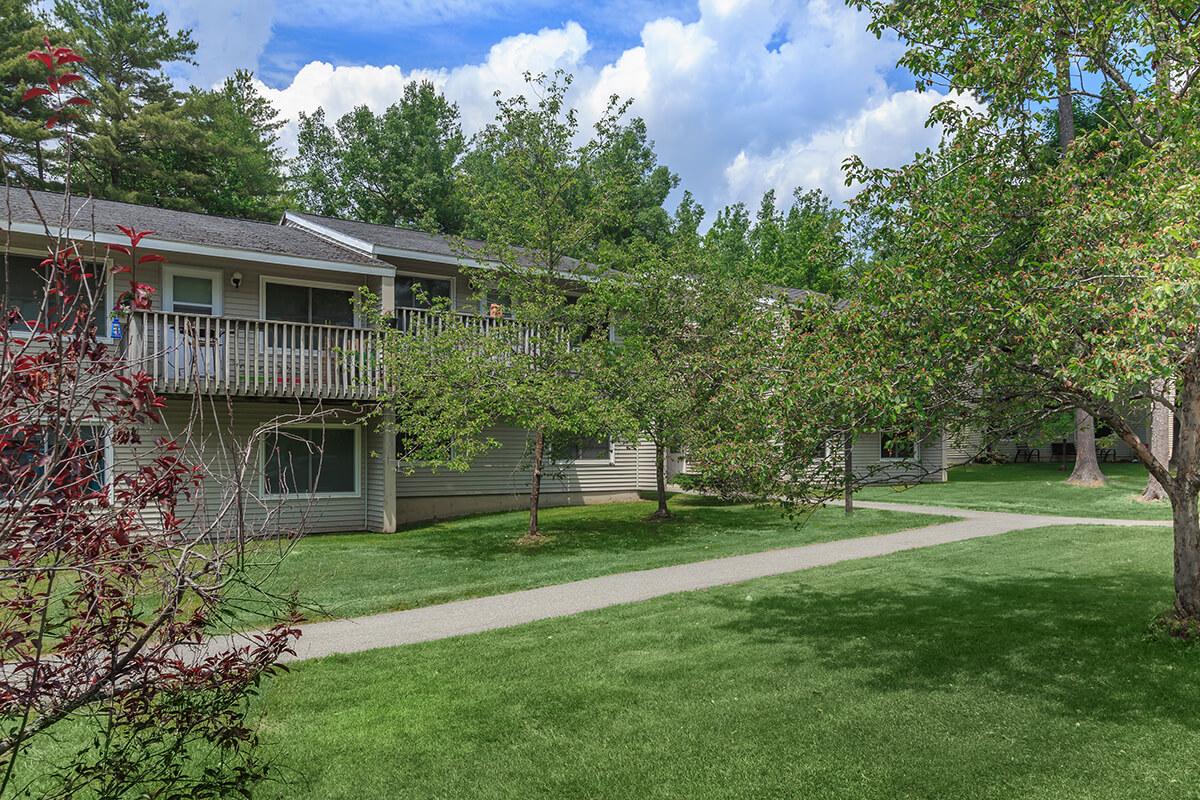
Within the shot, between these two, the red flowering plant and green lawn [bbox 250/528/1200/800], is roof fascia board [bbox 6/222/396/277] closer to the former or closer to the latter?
green lawn [bbox 250/528/1200/800]

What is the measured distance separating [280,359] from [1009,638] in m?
13.1

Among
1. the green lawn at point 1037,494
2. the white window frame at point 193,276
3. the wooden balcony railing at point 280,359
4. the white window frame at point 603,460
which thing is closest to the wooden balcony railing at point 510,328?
the wooden balcony railing at point 280,359

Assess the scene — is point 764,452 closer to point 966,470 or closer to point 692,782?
point 692,782

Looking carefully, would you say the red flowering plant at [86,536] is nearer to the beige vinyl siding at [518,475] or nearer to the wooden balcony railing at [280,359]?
the wooden balcony railing at [280,359]

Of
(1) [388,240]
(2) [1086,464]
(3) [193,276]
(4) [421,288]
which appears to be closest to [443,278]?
(4) [421,288]

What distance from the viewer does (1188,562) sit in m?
7.28

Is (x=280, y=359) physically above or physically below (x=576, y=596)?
above

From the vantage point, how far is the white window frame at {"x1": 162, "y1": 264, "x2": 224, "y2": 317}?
51.7 ft

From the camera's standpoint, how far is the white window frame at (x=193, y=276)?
1575 cm

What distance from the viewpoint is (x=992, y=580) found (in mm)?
10570

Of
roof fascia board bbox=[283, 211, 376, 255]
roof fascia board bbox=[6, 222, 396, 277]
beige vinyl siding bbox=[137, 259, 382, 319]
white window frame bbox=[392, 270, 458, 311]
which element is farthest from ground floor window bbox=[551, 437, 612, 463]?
roof fascia board bbox=[283, 211, 376, 255]

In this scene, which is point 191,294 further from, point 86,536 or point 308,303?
point 86,536

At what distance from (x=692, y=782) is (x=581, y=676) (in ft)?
7.03

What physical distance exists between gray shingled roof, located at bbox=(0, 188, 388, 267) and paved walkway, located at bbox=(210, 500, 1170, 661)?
895 centimetres
